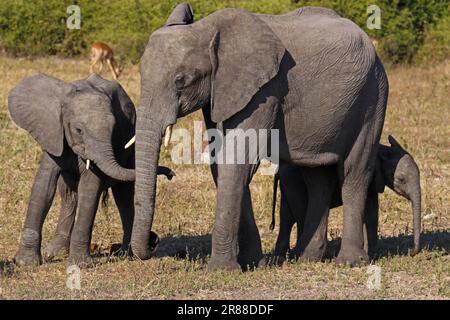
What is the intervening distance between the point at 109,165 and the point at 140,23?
18.3 m

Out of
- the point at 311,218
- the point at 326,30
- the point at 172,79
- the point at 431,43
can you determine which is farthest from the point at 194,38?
the point at 431,43

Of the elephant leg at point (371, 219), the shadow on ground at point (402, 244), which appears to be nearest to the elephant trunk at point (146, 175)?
the shadow on ground at point (402, 244)

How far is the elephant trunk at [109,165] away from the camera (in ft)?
28.6

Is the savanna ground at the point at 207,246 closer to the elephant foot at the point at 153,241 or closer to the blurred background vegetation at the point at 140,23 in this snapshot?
the elephant foot at the point at 153,241

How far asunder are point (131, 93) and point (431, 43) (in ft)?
23.6

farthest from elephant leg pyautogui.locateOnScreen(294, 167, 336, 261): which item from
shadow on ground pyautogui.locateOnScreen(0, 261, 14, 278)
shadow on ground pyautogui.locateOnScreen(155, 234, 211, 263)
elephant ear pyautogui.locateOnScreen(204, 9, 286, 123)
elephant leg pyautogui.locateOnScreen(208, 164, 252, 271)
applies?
shadow on ground pyautogui.locateOnScreen(0, 261, 14, 278)

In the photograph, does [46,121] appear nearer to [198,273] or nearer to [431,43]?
[198,273]

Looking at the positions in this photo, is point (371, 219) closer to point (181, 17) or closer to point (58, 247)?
point (181, 17)

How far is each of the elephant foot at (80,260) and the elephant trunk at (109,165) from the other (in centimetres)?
67

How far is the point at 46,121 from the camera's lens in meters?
9.25

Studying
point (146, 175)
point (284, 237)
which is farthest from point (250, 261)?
point (146, 175)

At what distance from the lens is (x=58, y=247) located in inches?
377

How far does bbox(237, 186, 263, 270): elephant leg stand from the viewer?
8695mm

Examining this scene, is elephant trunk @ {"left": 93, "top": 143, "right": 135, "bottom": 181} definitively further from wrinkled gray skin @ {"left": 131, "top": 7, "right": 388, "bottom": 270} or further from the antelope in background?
the antelope in background
